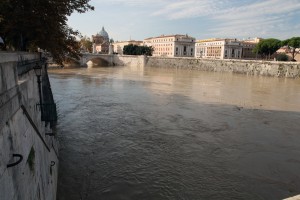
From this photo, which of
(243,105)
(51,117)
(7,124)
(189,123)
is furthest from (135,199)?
(243,105)

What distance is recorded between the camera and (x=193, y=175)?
31.9ft

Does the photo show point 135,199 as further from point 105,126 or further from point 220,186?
point 105,126

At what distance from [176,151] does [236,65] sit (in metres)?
48.6

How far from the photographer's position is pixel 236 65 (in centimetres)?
5694

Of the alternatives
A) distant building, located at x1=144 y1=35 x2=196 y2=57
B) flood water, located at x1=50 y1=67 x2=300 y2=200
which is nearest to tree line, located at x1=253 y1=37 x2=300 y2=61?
distant building, located at x1=144 y1=35 x2=196 y2=57

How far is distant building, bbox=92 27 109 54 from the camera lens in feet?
385

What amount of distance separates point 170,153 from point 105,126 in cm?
465

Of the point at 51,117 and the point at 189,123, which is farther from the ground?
the point at 51,117

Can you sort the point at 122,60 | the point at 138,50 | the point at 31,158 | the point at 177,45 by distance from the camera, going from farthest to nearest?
the point at 177,45 < the point at 138,50 < the point at 122,60 < the point at 31,158

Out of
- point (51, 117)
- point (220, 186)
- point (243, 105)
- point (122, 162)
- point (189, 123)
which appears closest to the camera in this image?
point (51, 117)

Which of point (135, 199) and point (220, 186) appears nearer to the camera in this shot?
point (135, 199)

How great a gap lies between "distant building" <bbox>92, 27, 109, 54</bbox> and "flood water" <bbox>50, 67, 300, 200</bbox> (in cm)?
9941

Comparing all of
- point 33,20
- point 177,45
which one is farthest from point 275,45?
point 33,20

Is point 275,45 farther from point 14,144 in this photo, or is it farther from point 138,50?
point 14,144
